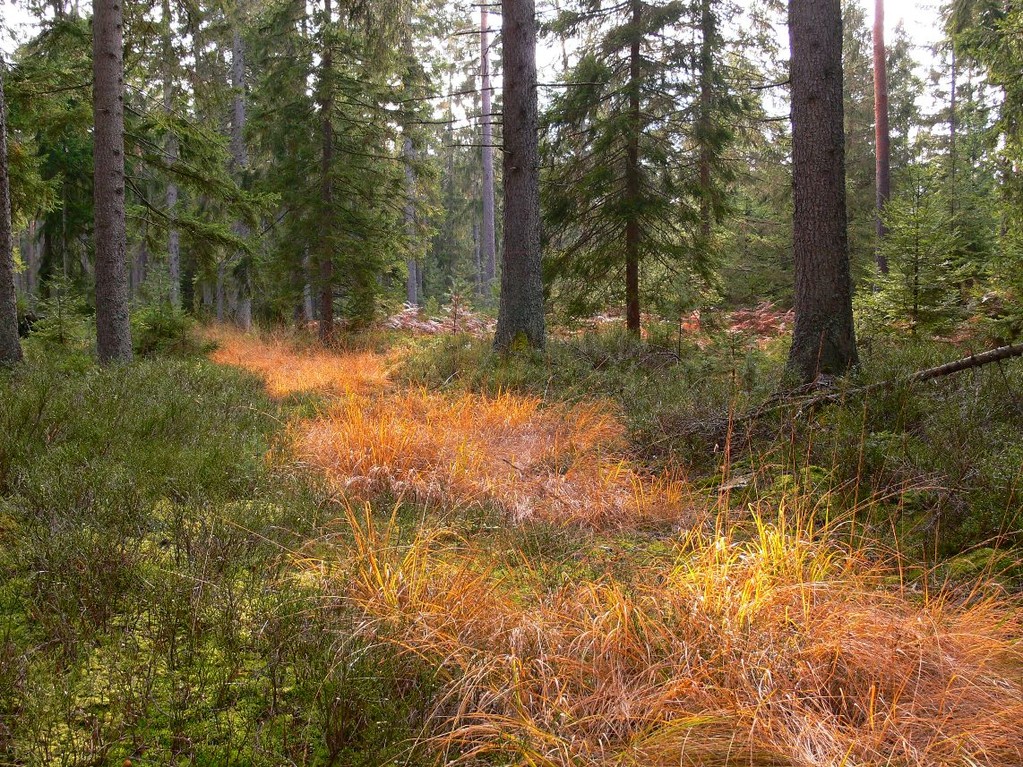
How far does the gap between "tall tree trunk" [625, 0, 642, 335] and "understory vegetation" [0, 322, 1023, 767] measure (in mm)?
7664

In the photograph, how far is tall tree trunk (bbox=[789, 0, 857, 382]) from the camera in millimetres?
6672

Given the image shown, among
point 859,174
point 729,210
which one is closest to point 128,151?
point 729,210

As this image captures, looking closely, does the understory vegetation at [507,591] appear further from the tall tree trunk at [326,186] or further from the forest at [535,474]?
the tall tree trunk at [326,186]

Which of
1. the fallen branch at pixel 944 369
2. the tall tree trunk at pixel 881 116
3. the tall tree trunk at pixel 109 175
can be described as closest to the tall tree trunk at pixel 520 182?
the fallen branch at pixel 944 369

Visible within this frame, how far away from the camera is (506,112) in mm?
10430

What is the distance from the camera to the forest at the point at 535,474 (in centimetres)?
208

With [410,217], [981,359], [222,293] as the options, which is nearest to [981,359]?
[981,359]

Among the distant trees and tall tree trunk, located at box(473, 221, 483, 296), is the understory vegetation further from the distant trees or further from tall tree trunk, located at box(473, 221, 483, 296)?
tall tree trunk, located at box(473, 221, 483, 296)

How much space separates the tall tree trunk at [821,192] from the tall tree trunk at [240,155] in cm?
1435

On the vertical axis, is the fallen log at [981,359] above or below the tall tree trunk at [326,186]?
below

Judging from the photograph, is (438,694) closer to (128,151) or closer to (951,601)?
(951,601)

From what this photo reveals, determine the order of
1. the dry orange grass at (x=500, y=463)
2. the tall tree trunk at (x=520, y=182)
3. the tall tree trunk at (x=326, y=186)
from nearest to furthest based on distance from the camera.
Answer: the dry orange grass at (x=500, y=463), the tall tree trunk at (x=520, y=182), the tall tree trunk at (x=326, y=186)

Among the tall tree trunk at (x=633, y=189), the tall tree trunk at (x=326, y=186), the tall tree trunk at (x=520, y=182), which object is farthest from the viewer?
the tall tree trunk at (x=326, y=186)

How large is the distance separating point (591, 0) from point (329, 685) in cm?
1450
